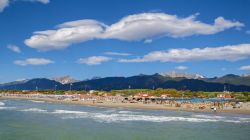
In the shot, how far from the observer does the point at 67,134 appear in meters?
39.6

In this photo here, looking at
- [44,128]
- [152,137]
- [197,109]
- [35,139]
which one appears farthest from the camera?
[197,109]

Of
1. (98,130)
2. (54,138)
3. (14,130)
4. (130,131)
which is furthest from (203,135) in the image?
(14,130)

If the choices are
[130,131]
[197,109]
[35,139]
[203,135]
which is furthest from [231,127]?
[197,109]

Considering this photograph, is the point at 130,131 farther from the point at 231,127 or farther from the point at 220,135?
the point at 231,127

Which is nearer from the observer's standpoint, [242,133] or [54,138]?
[54,138]

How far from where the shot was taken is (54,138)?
36094mm

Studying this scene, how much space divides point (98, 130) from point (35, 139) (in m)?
9.87

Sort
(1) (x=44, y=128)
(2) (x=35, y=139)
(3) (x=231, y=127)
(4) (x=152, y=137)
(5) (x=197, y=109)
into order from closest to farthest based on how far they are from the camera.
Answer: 1. (2) (x=35, y=139)
2. (4) (x=152, y=137)
3. (1) (x=44, y=128)
4. (3) (x=231, y=127)
5. (5) (x=197, y=109)

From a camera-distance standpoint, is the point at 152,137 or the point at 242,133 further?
the point at 242,133

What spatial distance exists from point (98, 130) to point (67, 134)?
198 inches

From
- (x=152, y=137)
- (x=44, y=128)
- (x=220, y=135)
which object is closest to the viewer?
(x=152, y=137)

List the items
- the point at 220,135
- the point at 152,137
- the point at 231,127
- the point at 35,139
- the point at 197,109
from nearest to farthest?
1. the point at 35,139
2. the point at 152,137
3. the point at 220,135
4. the point at 231,127
5. the point at 197,109

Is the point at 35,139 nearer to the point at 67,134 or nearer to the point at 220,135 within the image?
the point at 67,134

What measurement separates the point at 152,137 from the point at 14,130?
48.7 ft
